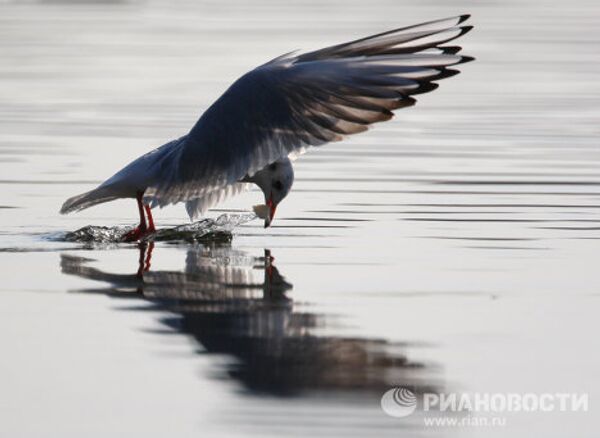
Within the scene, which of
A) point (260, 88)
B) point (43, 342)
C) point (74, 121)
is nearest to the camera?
point (43, 342)

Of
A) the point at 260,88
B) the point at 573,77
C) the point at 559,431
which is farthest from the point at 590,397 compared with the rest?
the point at 573,77

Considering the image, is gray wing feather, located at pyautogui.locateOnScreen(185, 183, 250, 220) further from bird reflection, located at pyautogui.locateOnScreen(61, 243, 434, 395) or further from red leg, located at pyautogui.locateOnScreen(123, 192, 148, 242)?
bird reflection, located at pyautogui.locateOnScreen(61, 243, 434, 395)

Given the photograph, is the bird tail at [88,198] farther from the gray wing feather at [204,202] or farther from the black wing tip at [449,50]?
the black wing tip at [449,50]

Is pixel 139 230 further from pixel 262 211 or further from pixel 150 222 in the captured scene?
pixel 262 211

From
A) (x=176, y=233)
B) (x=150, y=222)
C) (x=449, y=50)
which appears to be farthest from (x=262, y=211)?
(x=449, y=50)

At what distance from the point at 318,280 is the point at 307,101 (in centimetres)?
134

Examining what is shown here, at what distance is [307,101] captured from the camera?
10.5 metres

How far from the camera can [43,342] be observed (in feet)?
25.9

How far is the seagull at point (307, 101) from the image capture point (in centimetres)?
1029

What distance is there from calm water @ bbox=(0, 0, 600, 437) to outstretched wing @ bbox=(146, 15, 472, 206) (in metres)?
0.63

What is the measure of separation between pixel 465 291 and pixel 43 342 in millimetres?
2375

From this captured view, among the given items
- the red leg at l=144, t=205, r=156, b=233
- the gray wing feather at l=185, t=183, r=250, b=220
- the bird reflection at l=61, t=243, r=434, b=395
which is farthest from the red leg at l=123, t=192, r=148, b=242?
the bird reflection at l=61, t=243, r=434, b=395

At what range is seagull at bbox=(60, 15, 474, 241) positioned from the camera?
10.3 meters

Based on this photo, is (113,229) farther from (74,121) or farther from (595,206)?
(74,121)
